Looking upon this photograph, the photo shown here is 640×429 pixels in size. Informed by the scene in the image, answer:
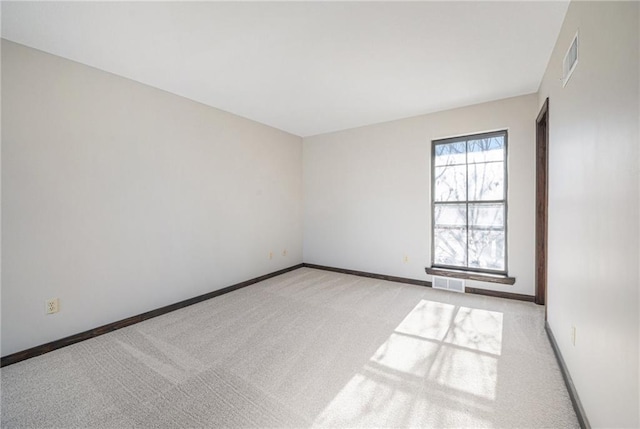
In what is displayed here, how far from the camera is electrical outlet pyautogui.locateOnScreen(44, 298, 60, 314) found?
7.53 feet

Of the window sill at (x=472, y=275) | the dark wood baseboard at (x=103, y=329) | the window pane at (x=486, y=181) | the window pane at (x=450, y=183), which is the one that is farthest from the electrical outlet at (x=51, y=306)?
the window pane at (x=486, y=181)

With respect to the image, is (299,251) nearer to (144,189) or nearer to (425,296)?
(425,296)

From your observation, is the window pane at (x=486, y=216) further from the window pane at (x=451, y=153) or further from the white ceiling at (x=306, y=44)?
the white ceiling at (x=306, y=44)

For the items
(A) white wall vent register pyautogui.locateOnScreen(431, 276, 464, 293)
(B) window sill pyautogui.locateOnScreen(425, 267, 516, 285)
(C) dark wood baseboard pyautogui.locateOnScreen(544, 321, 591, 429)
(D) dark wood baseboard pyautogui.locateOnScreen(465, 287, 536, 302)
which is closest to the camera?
(C) dark wood baseboard pyautogui.locateOnScreen(544, 321, 591, 429)

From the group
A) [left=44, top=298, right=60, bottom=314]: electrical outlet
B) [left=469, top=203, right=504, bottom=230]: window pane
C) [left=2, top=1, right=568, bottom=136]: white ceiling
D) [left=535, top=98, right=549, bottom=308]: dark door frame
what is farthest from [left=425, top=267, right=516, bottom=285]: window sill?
[left=44, top=298, right=60, bottom=314]: electrical outlet

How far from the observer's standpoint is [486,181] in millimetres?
3672

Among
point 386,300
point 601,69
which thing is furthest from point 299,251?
point 601,69

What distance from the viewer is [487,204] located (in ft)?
12.0

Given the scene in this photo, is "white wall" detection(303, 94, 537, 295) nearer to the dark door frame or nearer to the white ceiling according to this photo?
the dark door frame

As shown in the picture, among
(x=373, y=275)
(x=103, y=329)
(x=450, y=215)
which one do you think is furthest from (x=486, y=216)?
(x=103, y=329)

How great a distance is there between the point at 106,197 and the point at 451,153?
4.25m

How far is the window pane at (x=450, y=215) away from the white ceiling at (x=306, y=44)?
1464 millimetres

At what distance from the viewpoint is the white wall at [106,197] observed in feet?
7.11

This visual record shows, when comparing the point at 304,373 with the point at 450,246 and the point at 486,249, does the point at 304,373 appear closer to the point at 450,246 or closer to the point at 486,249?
the point at 450,246
